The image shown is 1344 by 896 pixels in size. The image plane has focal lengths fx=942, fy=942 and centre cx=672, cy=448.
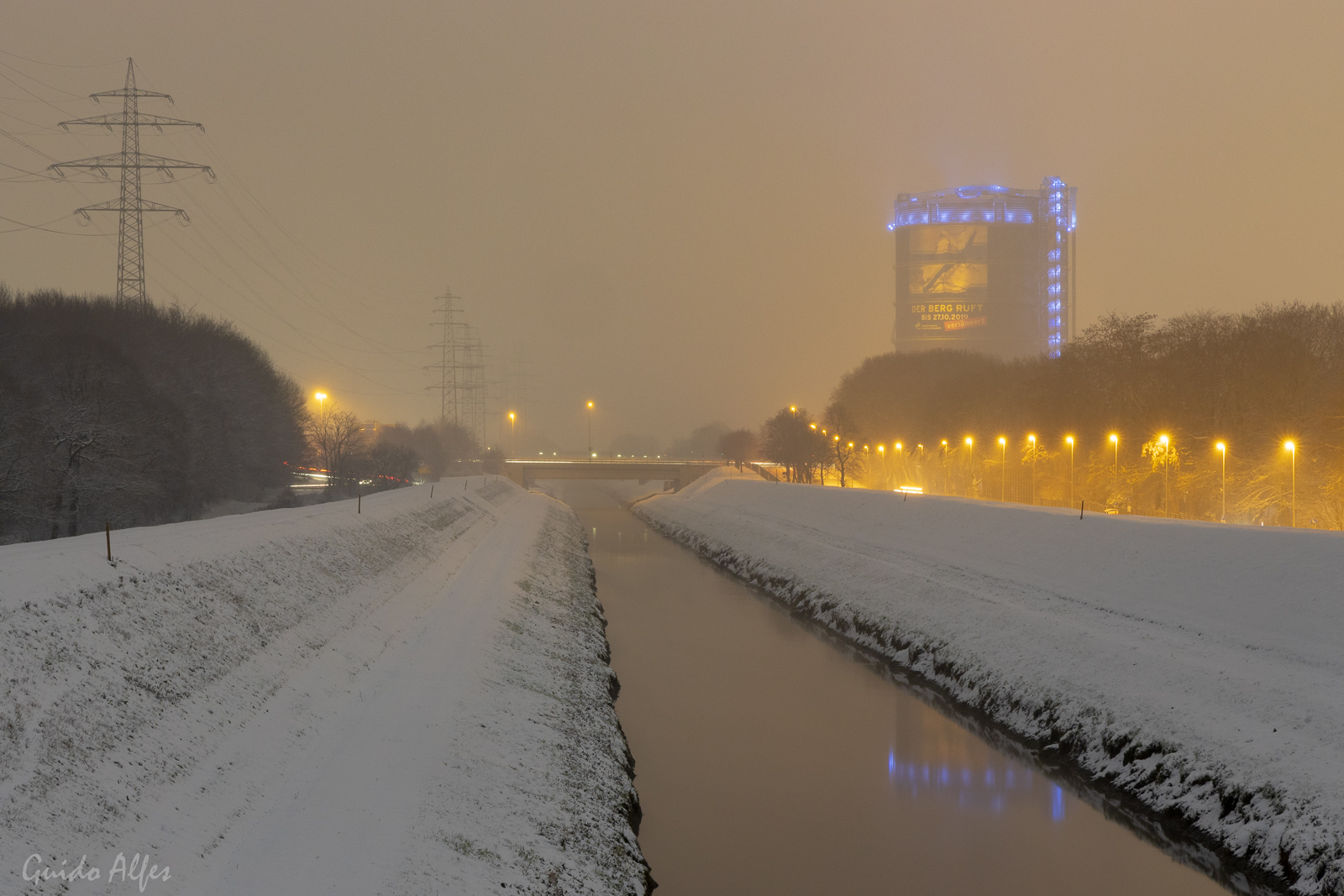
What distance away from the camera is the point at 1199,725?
53.8 feet

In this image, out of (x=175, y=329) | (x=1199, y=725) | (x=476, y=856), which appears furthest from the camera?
(x=175, y=329)

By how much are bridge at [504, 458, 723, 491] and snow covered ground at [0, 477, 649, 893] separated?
262ft

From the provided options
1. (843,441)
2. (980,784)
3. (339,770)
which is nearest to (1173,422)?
(980,784)

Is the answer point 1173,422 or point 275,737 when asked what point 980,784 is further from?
point 1173,422

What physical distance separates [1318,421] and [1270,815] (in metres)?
41.4

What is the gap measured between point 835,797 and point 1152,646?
833 centimetres

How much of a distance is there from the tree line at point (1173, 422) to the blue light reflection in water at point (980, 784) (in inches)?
1133

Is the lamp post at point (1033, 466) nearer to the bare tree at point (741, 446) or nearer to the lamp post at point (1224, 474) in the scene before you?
the lamp post at point (1224, 474)

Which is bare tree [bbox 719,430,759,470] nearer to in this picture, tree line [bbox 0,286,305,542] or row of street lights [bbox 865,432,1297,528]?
row of street lights [bbox 865,432,1297,528]

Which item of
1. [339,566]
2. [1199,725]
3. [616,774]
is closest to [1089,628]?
[1199,725]

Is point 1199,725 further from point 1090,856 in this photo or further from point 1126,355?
point 1126,355

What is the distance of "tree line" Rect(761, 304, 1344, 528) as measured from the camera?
157 ft

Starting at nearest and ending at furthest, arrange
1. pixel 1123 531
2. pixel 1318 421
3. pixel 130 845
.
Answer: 1. pixel 130 845
2. pixel 1123 531
3. pixel 1318 421

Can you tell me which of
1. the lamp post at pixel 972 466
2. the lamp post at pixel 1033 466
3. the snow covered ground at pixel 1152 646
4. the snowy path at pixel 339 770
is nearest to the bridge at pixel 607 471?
the lamp post at pixel 972 466
